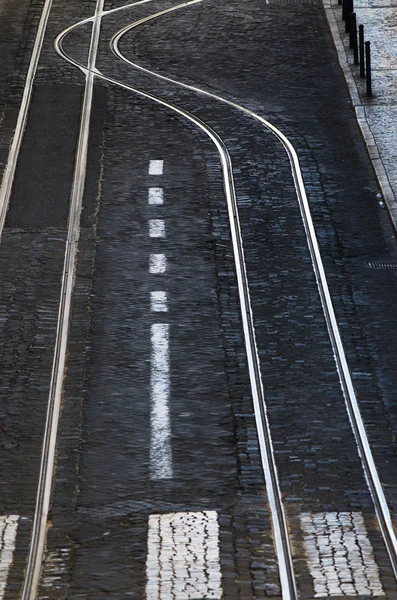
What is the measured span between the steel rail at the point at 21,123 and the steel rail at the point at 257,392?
2.72 m

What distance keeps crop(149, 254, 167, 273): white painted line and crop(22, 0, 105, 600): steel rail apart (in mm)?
931

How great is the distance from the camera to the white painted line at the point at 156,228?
15.4 meters

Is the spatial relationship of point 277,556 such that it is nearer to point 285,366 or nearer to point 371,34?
point 285,366

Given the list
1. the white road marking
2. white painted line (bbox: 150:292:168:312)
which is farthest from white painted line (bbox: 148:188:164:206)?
the white road marking

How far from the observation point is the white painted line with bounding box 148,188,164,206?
643 inches

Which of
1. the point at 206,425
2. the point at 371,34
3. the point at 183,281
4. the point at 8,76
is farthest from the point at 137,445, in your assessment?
the point at 371,34

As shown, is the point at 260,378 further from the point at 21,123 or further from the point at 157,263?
the point at 21,123

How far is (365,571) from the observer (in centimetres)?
919

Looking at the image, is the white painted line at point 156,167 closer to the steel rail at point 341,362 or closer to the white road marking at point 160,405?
the steel rail at point 341,362

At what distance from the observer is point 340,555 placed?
30.8 ft

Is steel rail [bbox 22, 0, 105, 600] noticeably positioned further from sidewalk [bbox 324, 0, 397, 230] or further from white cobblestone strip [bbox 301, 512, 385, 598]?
sidewalk [bbox 324, 0, 397, 230]

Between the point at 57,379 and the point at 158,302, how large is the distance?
2003 mm

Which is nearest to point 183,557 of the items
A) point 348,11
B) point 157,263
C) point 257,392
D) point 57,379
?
point 257,392

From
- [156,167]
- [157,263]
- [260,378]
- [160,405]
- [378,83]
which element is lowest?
[160,405]
